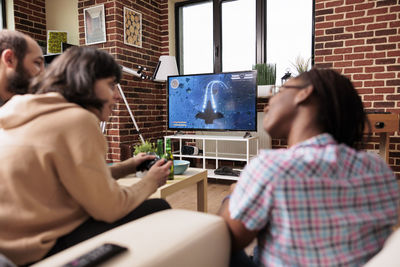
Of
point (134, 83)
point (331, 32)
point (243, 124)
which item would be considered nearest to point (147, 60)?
point (134, 83)

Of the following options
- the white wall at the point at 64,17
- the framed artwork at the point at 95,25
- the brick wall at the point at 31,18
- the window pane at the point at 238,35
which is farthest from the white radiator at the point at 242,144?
the brick wall at the point at 31,18

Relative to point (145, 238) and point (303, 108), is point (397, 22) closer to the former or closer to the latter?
point (303, 108)

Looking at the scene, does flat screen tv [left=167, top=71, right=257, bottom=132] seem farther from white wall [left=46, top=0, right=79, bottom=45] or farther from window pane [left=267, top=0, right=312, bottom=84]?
white wall [left=46, top=0, right=79, bottom=45]

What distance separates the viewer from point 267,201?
2.04 ft

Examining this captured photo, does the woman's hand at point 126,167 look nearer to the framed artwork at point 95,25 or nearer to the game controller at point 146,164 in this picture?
Result: the game controller at point 146,164

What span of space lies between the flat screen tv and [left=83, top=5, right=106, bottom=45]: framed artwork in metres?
0.98

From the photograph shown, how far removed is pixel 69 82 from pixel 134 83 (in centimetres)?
295

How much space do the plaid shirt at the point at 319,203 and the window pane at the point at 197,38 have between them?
11.7ft

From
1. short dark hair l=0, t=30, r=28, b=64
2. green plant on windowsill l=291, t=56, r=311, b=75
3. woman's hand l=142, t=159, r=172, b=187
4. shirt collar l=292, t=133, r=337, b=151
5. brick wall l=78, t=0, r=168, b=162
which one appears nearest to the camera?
shirt collar l=292, t=133, r=337, b=151

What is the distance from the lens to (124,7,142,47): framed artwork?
3.56 m

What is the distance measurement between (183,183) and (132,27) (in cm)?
271

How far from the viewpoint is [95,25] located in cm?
359

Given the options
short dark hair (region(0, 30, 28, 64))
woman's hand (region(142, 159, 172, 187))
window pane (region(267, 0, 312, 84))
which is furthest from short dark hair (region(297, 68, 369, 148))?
window pane (region(267, 0, 312, 84))

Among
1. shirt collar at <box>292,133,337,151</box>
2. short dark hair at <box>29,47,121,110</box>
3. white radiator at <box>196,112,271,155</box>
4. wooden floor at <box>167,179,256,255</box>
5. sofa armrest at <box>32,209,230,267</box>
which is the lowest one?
wooden floor at <box>167,179,256,255</box>
